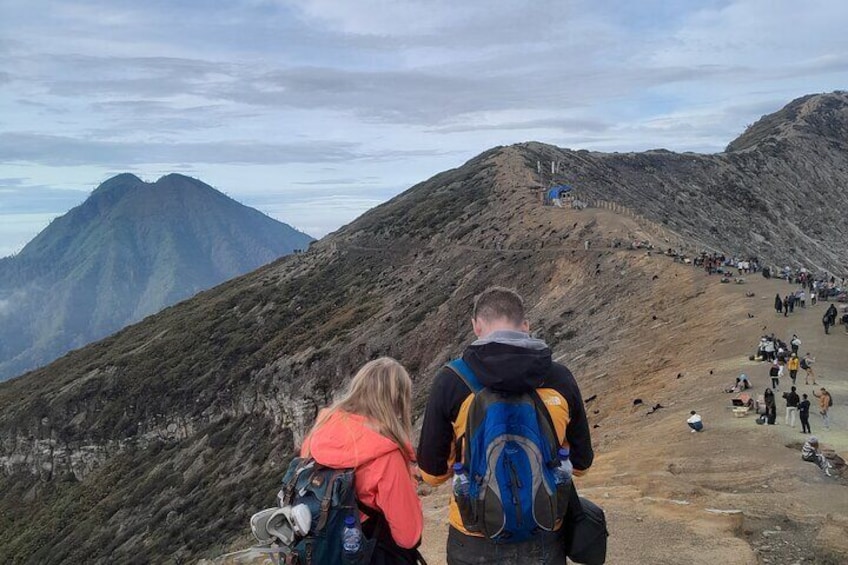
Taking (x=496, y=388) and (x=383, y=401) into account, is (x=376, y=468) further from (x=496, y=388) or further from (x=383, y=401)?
(x=496, y=388)

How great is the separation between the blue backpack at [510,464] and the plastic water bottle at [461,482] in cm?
3

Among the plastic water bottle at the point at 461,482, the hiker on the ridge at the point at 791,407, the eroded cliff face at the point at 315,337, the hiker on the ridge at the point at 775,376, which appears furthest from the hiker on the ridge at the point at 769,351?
the plastic water bottle at the point at 461,482

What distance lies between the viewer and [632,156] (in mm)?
82250

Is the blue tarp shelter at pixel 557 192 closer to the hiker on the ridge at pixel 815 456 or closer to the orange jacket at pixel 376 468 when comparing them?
the hiker on the ridge at pixel 815 456

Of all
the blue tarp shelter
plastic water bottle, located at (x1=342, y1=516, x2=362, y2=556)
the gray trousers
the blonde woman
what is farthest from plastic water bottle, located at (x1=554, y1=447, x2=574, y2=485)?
the blue tarp shelter

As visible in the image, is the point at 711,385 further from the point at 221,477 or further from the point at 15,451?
the point at 15,451

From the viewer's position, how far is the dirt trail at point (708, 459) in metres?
8.54

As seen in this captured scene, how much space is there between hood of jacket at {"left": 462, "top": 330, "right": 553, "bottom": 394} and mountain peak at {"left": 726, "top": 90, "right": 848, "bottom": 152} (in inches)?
3939

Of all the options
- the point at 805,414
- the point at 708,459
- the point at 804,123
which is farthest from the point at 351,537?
the point at 804,123

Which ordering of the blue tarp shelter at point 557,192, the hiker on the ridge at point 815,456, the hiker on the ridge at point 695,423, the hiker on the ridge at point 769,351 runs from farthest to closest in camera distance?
the blue tarp shelter at point 557,192 → the hiker on the ridge at point 769,351 → the hiker on the ridge at point 695,423 → the hiker on the ridge at point 815,456

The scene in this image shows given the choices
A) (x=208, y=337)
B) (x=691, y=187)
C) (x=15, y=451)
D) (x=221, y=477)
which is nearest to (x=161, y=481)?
(x=221, y=477)

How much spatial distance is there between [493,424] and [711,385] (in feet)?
52.7

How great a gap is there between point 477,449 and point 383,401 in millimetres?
737

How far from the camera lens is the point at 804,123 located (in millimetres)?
102688
